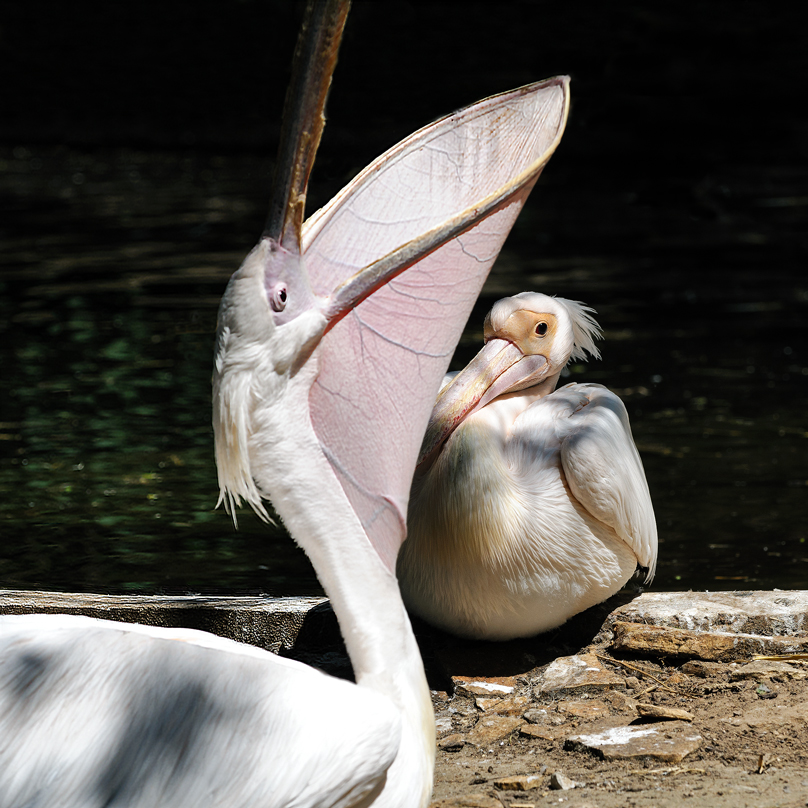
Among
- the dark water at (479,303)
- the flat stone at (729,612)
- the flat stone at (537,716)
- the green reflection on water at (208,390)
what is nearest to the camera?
the flat stone at (537,716)

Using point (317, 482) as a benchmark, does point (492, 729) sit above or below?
below

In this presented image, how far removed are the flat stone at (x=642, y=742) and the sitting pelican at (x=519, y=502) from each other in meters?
0.39

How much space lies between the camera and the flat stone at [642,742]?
2.53 m

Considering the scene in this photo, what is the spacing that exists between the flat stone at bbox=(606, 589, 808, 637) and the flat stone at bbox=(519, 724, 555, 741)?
1.58 ft

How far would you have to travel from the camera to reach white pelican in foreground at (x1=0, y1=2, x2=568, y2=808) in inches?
74.4

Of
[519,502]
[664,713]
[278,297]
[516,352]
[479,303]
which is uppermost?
[278,297]

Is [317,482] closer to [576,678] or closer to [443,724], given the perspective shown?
[443,724]

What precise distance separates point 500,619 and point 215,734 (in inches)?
46.5

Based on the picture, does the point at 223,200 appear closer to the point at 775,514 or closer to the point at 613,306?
the point at 613,306

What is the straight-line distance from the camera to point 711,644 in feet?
9.75

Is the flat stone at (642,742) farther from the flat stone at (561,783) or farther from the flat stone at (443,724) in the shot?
the flat stone at (443,724)

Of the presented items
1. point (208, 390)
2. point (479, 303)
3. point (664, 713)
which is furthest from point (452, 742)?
point (479, 303)

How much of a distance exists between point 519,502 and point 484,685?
1.57 ft

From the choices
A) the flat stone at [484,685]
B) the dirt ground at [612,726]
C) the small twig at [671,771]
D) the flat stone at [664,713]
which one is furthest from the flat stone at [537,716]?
the small twig at [671,771]
